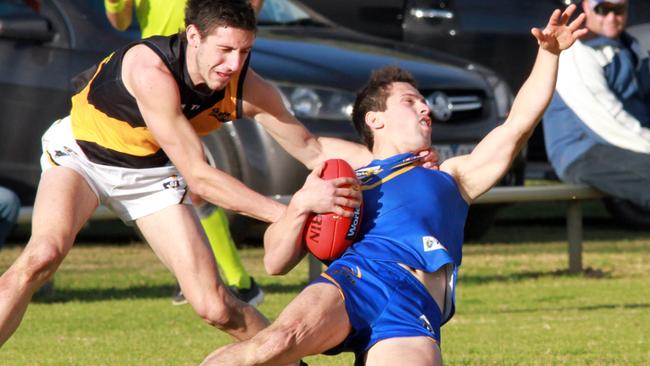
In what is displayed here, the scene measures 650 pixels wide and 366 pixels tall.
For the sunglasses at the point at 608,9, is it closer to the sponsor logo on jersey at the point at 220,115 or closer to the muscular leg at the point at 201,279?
the sponsor logo on jersey at the point at 220,115

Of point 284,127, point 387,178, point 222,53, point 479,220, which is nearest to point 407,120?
point 387,178

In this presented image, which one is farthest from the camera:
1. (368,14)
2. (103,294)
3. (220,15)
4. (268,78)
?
(368,14)

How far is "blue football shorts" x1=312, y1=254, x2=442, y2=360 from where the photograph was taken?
5.69 meters

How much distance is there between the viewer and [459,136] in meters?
11.4

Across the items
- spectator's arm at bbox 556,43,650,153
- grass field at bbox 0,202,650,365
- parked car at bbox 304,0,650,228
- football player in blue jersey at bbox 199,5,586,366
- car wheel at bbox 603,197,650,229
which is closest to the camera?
football player in blue jersey at bbox 199,5,586,366

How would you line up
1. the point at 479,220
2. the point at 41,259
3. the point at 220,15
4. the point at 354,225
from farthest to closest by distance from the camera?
1. the point at 479,220
2. the point at 41,259
3. the point at 220,15
4. the point at 354,225

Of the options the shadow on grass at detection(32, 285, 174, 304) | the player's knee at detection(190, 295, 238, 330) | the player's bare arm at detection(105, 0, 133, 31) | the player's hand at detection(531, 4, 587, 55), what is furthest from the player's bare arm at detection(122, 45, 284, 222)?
the shadow on grass at detection(32, 285, 174, 304)

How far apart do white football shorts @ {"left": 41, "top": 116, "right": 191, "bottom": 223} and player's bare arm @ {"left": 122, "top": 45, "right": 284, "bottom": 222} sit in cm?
43

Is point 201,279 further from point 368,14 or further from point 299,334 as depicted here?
point 368,14

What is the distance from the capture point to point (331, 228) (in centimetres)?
577

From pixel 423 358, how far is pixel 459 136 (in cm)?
593

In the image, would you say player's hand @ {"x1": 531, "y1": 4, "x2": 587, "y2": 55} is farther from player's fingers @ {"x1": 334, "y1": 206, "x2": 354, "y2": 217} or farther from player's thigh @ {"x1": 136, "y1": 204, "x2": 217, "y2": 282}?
player's thigh @ {"x1": 136, "y1": 204, "x2": 217, "y2": 282}

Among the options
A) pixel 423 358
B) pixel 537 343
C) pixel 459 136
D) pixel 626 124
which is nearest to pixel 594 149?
pixel 626 124

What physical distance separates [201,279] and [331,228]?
1.03 m
